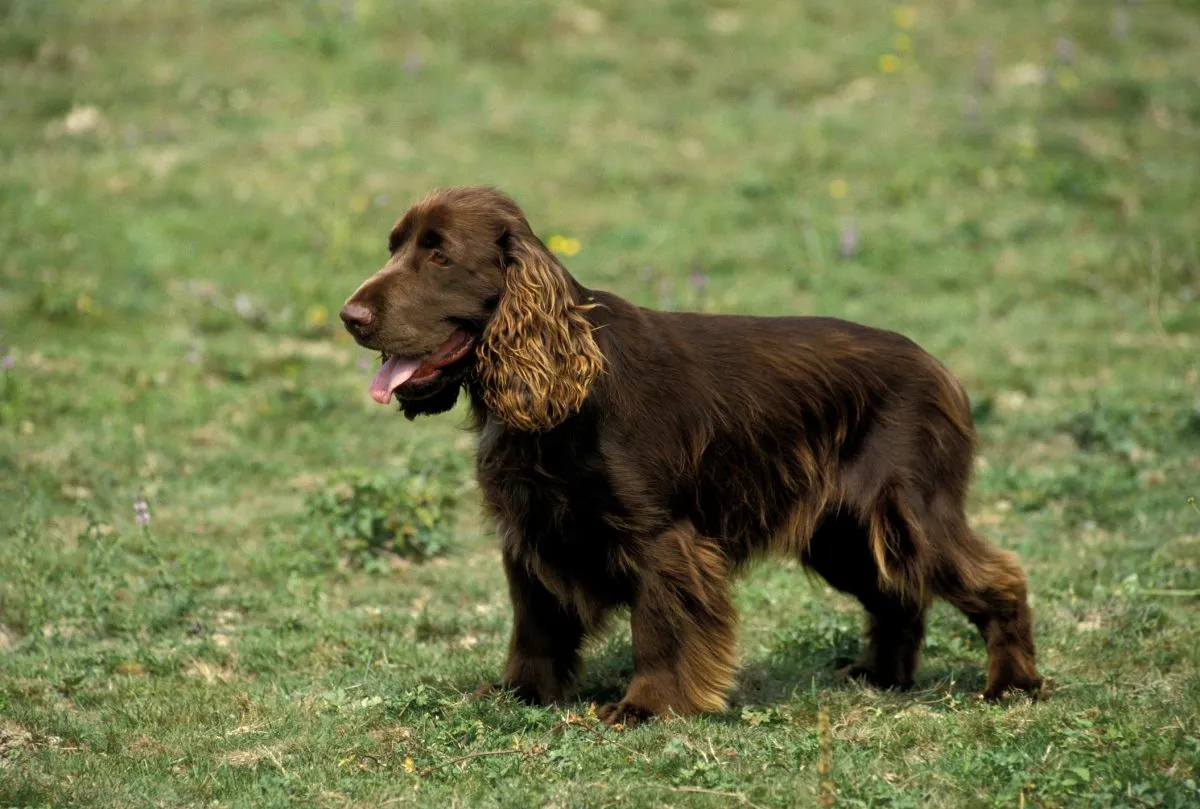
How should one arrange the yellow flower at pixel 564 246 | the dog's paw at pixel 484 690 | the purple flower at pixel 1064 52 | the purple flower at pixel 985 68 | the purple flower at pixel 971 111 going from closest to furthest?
the dog's paw at pixel 484 690 → the yellow flower at pixel 564 246 → the purple flower at pixel 971 111 → the purple flower at pixel 985 68 → the purple flower at pixel 1064 52

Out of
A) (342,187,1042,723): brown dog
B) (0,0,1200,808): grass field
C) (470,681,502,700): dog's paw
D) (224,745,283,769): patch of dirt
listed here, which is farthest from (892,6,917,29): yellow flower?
(224,745,283,769): patch of dirt

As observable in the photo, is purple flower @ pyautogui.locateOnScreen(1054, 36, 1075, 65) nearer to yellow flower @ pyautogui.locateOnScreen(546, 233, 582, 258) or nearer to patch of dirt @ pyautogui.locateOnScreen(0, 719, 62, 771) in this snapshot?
yellow flower @ pyautogui.locateOnScreen(546, 233, 582, 258)

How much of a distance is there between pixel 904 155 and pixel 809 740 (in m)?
9.51

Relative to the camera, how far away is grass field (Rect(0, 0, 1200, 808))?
14.9 feet

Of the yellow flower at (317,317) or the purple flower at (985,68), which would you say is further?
the purple flower at (985,68)

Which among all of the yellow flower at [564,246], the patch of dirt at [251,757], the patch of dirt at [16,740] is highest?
the yellow flower at [564,246]

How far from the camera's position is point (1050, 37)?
15695 millimetres

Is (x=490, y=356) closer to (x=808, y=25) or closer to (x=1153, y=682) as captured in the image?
(x=1153, y=682)

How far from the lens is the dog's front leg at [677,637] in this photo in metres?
4.85

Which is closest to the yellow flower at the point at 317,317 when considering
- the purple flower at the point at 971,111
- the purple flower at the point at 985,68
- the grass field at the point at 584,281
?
the grass field at the point at 584,281

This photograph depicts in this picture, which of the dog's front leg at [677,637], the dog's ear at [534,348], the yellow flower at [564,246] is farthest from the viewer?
the yellow flower at [564,246]

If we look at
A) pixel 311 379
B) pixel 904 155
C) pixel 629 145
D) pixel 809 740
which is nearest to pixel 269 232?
pixel 311 379

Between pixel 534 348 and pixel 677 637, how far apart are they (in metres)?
1.12

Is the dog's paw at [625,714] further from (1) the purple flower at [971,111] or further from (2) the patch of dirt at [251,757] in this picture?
(1) the purple flower at [971,111]
